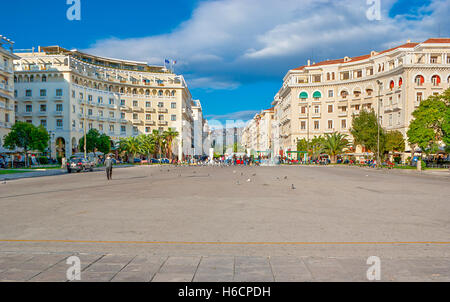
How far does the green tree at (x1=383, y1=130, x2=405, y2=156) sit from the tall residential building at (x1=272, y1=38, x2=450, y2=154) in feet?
7.74

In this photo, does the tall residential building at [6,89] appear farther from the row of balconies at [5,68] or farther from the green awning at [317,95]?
the green awning at [317,95]

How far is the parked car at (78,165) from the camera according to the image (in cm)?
3594

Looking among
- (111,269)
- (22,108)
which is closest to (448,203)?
(111,269)

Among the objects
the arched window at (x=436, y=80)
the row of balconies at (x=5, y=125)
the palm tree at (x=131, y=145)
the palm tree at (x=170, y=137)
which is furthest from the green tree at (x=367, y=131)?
the row of balconies at (x=5, y=125)

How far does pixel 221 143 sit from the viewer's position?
149m

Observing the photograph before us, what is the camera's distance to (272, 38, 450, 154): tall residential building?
190ft

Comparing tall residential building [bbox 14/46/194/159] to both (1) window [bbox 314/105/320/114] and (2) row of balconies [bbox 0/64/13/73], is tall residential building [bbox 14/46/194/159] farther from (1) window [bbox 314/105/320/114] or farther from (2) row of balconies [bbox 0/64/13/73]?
(1) window [bbox 314/105/320/114]

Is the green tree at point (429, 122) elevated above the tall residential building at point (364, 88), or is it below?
below

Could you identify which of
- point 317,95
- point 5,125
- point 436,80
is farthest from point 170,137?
point 436,80

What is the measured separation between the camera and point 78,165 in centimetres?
3675

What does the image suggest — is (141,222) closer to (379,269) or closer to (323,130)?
(379,269)

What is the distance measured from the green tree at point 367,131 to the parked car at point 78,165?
42.5m

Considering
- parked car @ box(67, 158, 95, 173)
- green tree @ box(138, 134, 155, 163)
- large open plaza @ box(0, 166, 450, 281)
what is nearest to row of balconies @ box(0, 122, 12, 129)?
parked car @ box(67, 158, 95, 173)
